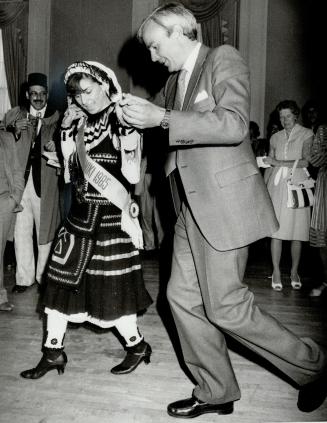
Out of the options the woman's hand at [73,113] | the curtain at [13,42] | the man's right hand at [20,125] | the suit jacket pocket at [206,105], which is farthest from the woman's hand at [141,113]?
the curtain at [13,42]

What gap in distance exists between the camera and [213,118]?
1511mm

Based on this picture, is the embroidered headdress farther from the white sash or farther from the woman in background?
the woman in background

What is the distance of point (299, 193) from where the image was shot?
13.4 feet

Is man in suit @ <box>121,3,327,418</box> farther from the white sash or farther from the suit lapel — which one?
the white sash

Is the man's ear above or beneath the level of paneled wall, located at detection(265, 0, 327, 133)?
beneath

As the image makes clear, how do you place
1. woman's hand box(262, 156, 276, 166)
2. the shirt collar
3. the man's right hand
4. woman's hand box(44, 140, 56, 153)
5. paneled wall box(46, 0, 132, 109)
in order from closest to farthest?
the shirt collar
woman's hand box(44, 140, 56, 153)
the man's right hand
woman's hand box(262, 156, 276, 166)
paneled wall box(46, 0, 132, 109)

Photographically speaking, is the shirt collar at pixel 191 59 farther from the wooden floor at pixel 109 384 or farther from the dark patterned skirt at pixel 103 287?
the wooden floor at pixel 109 384

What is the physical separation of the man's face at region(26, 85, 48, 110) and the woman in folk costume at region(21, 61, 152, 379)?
6.43ft

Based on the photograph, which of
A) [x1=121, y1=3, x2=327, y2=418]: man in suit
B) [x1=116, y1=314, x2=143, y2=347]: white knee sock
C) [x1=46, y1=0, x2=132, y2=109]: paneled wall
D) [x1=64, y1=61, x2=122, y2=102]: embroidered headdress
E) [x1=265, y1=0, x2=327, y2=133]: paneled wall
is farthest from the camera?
[x1=46, y1=0, x2=132, y2=109]: paneled wall

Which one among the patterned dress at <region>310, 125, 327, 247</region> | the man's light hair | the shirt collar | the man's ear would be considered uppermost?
the man's light hair

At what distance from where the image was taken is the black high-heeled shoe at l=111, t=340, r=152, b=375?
229cm

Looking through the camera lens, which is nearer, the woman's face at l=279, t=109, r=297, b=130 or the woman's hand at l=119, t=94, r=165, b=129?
the woman's hand at l=119, t=94, r=165, b=129

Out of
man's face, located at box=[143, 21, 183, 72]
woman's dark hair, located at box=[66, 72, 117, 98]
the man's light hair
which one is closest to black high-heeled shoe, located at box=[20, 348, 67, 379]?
woman's dark hair, located at box=[66, 72, 117, 98]

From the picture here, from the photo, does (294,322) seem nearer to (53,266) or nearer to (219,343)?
(219,343)
